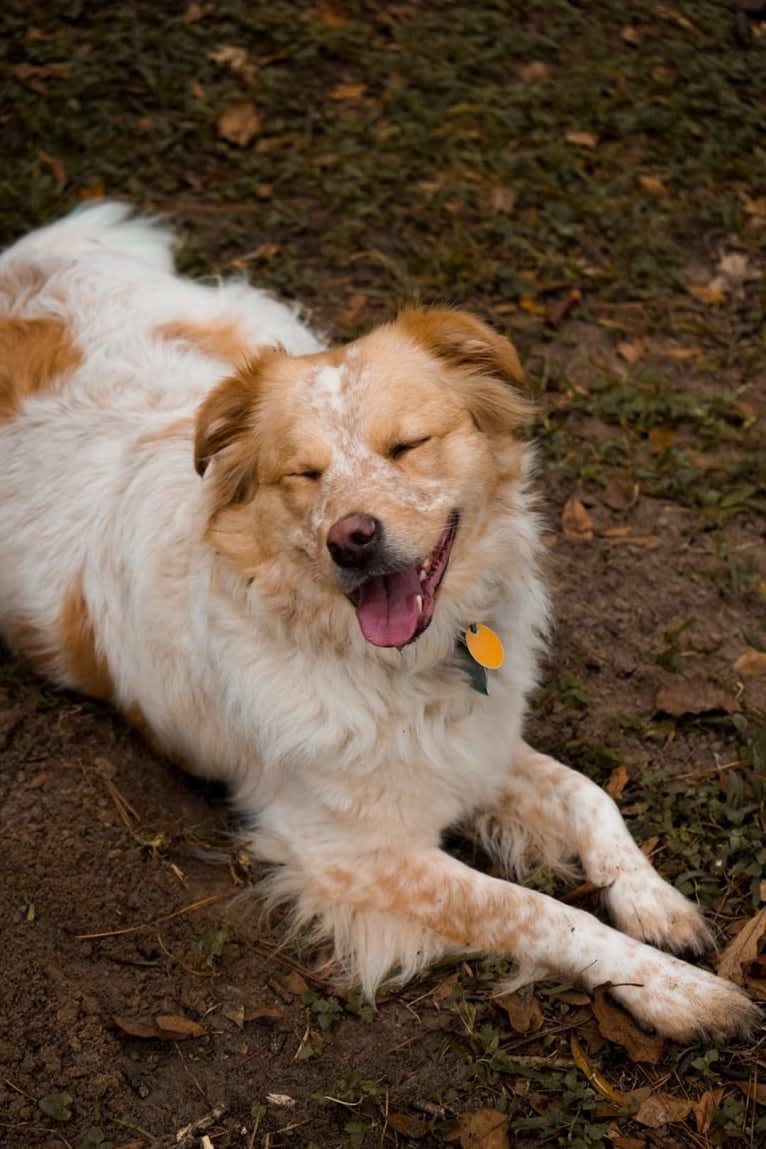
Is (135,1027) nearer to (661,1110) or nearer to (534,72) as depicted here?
(661,1110)

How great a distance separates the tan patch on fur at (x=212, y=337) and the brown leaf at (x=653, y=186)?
10.3 feet

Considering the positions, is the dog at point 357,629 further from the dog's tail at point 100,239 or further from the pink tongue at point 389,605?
the dog's tail at point 100,239

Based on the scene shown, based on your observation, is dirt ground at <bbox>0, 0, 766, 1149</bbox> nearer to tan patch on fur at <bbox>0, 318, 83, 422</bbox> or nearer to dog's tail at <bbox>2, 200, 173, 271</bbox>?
dog's tail at <bbox>2, 200, 173, 271</bbox>

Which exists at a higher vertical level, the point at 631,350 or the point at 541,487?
the point at 631,350

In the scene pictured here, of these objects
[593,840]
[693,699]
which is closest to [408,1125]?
[593,840]

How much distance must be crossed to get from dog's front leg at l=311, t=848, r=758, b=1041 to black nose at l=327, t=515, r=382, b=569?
3.46 ft

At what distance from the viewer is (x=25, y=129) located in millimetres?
6965

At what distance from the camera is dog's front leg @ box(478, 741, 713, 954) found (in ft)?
11.6

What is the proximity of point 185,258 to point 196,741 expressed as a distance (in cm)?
323

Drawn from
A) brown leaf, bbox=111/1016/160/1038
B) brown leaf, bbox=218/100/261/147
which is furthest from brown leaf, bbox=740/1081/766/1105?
brown leaf, bbox=218/100/261/147

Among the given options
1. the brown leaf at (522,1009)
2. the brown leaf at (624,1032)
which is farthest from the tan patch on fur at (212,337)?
the brown leaf at (624,1032)

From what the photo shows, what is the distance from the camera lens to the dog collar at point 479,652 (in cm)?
350

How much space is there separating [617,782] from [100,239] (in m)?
3.24

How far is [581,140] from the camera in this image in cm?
703
